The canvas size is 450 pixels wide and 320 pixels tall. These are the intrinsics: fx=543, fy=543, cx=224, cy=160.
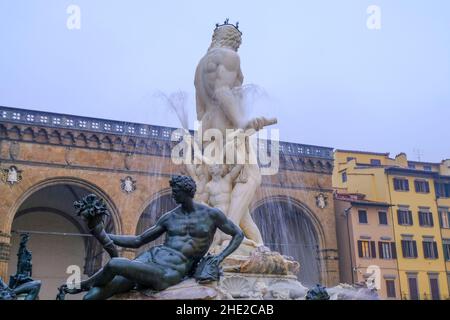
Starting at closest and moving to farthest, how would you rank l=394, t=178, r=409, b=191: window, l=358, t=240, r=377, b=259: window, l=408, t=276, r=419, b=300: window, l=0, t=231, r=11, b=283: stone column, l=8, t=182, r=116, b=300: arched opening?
l=0, t=231, r=11, b=283: stone column
l=8, t=182, r=116, b=300: arched opening
l=358, t=240, r=377, b=259: window
l=408, t=276, r=419, b=300: window
l=394, t=178, r=409, b=191: window

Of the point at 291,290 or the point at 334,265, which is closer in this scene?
the point at 291,290

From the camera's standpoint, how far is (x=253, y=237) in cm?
793

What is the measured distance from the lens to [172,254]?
180 inches

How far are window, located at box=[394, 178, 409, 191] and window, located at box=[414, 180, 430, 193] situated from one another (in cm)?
74

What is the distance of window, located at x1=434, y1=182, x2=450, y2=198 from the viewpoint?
36750mm

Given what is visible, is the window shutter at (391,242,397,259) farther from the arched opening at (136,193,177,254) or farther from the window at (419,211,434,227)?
the arched opening at (136,193,177,254)

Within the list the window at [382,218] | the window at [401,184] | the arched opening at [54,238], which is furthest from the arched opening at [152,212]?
the window at [401,184]

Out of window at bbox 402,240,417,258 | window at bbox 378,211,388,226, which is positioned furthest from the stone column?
window at bbox 402,240,417,258

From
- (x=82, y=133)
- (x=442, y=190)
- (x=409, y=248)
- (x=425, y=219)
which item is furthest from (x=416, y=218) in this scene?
(x=82, y=133)

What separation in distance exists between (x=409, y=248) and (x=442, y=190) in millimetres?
5741

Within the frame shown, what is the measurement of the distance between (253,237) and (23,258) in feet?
11.3

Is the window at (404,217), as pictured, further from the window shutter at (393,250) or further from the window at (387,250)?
the window at (387,250)
